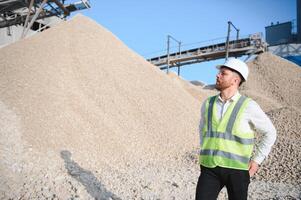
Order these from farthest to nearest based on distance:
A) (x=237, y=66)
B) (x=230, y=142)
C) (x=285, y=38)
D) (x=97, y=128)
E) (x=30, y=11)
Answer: (x=285, y=38), (x=30, y=11), (x=97, y=128), (x=237, y=66), (x=230, y=142)

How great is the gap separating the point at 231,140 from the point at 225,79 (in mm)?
481

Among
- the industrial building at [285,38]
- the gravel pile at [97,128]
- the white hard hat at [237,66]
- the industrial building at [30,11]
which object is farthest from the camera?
the industrial building at [285,38]

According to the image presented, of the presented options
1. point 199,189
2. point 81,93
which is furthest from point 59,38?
point 199,189

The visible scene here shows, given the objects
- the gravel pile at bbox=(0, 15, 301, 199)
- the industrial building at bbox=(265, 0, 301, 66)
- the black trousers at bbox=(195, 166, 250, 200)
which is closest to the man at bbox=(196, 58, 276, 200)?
the black trousers at bbox=(195, 166, 250, 200)

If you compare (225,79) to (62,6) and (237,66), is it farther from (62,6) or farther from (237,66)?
(62,6)

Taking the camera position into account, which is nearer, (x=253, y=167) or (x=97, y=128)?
(x=253, y=167)

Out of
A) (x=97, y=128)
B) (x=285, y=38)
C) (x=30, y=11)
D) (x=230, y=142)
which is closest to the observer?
(x=230, y=142)

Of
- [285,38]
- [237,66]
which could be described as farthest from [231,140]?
[285,38]

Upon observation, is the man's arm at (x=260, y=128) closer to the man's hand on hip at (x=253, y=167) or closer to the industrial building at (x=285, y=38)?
the man's hand on hip at (x=253, y=167)

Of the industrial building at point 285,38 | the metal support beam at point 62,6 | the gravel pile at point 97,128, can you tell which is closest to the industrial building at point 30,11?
the metal support beam at point 62,6

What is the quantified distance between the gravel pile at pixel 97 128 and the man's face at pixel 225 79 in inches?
101

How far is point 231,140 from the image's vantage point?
7.22 ft

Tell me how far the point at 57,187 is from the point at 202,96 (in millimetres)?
11578

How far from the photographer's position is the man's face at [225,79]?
7.61 ft
